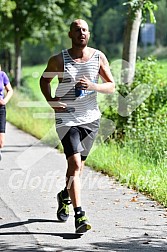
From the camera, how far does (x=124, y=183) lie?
10.5 meters

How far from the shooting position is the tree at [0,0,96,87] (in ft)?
107

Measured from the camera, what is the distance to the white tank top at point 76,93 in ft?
24.8

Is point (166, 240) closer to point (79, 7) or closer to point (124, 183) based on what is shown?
point (124, 183)

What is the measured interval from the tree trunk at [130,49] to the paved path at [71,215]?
307cm

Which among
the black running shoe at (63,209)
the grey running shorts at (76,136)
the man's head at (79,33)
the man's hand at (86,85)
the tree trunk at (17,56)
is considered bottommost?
the tree trunk at (17,56)

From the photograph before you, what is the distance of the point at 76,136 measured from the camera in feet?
25.0

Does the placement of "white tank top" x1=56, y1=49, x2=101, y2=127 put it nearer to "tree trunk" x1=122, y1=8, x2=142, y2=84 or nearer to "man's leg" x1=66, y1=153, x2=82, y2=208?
"man's leg" x1=66, y1=153, x2=82, y2=208

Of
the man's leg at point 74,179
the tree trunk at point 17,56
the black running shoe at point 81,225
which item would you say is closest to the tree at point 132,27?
the man's leg at point 74,179

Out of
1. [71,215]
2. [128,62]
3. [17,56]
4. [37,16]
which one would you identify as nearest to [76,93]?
[71,215]

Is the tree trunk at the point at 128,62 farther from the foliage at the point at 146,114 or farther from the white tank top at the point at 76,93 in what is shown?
the white tank top at the point at 76,93

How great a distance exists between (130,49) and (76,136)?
26.1 feet

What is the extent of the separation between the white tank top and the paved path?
107 centimetres

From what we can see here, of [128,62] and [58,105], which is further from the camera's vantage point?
[128,62]

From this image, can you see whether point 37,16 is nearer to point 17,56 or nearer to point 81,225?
point 17,56
